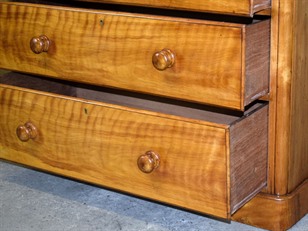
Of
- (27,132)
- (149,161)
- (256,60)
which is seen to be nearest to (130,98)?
(27,132)

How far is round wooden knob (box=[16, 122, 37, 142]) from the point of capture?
5.59 ft

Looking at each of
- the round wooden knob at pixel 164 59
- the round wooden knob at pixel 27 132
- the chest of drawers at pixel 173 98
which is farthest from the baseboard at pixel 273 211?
the round wooden knob at pixel 27 132

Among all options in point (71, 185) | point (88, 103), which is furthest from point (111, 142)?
point (71, 185)

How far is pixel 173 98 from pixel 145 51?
103 millimetres

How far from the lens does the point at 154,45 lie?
1.47 meters

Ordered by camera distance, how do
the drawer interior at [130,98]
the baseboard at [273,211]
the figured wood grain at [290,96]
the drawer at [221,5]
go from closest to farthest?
the drawer at [221,5], the figured wood grain at [290,96], the baseboard at [273,211], the drawer interior at [130,98]

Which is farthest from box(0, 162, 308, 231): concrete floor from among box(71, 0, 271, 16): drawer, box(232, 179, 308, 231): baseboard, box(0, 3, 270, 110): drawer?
box(71, 0, 271, 16): drawer

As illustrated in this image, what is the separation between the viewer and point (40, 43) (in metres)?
1.64

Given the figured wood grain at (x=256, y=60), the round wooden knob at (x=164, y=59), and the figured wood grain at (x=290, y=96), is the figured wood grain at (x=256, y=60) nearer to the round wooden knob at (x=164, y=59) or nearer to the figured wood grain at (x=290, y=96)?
the figured wood grain at (x=290, y=96)

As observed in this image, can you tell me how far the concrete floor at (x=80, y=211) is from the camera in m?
1.66

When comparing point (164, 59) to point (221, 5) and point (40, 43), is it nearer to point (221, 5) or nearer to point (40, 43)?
point (221, 5)

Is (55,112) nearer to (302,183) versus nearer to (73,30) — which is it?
(73,30)

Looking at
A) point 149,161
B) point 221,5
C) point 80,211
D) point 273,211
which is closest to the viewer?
point 221,5

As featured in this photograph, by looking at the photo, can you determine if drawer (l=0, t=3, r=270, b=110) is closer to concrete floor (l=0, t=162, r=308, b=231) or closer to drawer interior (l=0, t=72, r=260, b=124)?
drawer interior (l=0, t=72, r=260, b=124)
